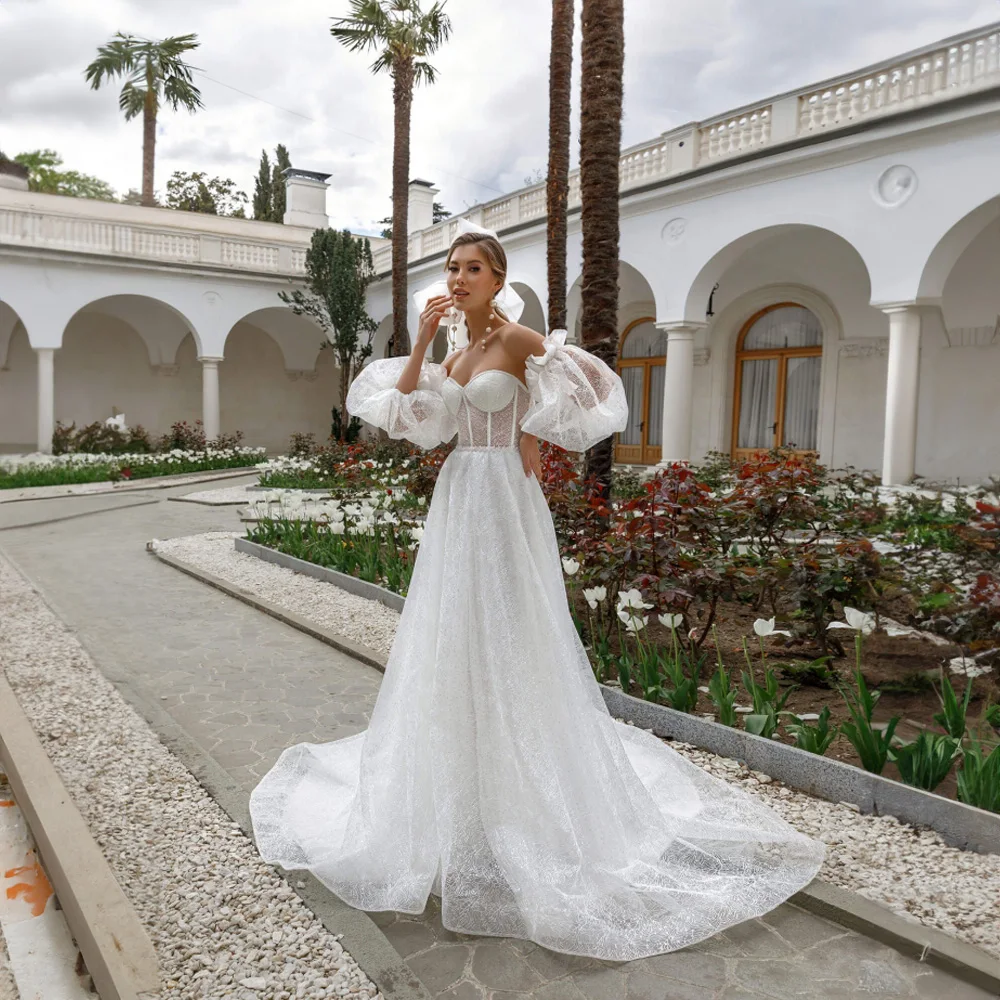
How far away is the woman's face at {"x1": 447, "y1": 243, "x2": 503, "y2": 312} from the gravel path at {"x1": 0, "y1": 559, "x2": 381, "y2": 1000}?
6.13ft

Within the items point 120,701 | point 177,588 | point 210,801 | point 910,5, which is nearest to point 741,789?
point 210,801

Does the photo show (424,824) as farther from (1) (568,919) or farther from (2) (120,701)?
(2) (120,701)

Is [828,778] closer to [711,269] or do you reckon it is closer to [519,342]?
[519,342]

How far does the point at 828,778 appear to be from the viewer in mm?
3098

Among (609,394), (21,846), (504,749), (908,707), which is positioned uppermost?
(609,394)

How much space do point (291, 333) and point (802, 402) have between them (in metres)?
15.7

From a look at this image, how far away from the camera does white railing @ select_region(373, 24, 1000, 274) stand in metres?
9.59

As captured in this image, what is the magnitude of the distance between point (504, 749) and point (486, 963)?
0.56 meters

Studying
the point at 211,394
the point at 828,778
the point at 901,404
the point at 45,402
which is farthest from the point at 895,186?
the point at 45,402

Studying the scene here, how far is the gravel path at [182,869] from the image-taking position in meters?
2.10

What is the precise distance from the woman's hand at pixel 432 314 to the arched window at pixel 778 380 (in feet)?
44.3

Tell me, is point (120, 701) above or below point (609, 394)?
below

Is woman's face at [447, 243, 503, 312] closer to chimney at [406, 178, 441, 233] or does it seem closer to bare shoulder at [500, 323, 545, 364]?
bare shoulder at [500, 323, 545, 364]

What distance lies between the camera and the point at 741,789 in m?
3.11
